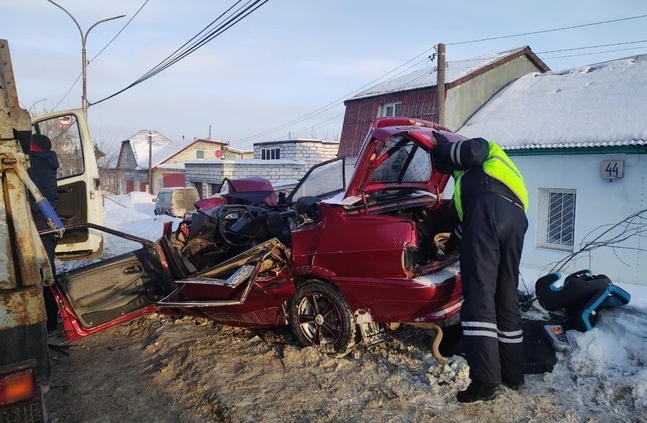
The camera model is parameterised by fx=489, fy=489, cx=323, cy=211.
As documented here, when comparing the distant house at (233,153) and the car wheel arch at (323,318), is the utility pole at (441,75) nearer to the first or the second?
the car wheel arch at (323,318)

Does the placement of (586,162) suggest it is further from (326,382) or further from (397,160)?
(326,382)

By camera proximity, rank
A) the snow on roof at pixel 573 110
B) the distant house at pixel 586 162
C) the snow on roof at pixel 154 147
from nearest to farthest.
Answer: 1. the distant house at pixel 586 162
2. the snow on roof at pixel 573 110
3. the snow on roof at pixel 154 147

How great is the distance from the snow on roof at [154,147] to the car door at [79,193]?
139 ft

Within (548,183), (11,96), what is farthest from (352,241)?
(548,183)

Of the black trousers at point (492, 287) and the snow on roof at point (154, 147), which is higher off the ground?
the snow on roof at point (154, 147)

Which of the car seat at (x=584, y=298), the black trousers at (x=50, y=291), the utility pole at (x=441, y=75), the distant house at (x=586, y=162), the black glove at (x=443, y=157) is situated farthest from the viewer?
the utility pole at (x=441, y=75)

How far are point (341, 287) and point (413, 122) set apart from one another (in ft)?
5.44

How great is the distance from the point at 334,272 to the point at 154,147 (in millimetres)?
52892

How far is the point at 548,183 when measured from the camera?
1377 centimetres

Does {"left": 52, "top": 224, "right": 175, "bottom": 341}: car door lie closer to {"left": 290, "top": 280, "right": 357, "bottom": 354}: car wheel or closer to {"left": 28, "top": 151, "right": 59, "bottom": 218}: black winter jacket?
{"left": 28, "top": 151, "right": 59, "bottom": 218}: black winter jacket

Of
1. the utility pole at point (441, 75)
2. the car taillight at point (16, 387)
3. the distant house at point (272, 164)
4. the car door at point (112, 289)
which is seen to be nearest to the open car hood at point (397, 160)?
the car door at point (112, 289)

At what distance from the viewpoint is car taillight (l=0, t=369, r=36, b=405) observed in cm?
228

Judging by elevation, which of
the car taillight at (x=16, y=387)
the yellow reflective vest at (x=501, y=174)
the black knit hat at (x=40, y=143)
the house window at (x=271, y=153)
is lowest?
the car taillight at (x=16, y=387)

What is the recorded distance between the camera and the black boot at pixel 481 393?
3.24 meters
